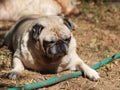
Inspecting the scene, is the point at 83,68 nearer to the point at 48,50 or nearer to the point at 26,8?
the point at 48,50

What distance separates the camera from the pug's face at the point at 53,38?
13.6 feet

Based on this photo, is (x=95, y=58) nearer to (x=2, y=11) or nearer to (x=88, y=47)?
(x=88, y=47)

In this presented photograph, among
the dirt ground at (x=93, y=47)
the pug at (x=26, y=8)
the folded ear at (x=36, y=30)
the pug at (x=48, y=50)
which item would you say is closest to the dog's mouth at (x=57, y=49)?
the pug at (x=48, y=50)

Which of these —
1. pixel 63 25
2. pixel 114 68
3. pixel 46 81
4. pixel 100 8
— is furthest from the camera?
pixel 100 8

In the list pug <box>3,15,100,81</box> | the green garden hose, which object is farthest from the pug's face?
the green garden hose

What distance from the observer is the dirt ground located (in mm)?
4203

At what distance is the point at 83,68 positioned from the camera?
14.5 ft

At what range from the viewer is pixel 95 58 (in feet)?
16.5

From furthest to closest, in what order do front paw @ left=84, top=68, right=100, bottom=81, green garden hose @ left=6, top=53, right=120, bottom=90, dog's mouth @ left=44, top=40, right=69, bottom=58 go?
front paw @ left=84, top=68, right=100, bottom=81
dog's mouth @ left=44, top=40, right=69, bottom=58
green garden hose @ left=6, top=53, right=120, bottom=90

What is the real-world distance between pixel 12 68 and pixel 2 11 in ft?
8.08

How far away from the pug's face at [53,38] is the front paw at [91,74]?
0.35m

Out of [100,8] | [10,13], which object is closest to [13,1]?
[10,13]

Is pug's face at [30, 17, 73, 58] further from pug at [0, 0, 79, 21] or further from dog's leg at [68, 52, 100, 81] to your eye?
pug at [0, 0, 79, 21]

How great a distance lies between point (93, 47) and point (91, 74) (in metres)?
1.13
